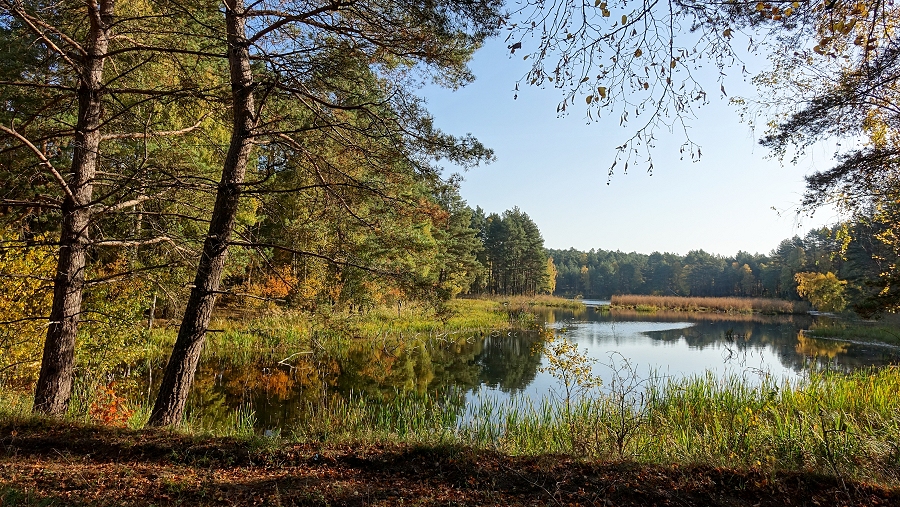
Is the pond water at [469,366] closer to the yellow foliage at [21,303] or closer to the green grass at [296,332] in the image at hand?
the green grass at [296,332]

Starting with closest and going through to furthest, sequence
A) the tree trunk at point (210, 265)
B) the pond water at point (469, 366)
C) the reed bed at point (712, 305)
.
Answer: the tree trunk at point (210, 265) → the pond water at point (469, 366) → the reed bed at point (712, 305)

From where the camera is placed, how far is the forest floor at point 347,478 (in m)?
2.80

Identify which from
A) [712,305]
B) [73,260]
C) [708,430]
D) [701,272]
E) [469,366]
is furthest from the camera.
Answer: [701,272]

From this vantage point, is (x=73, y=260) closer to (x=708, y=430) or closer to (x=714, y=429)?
(x=708, y=430)

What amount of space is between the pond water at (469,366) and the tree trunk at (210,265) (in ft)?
5.56

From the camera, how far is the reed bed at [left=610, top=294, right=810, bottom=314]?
3962 centimetres

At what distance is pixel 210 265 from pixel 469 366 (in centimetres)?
1015

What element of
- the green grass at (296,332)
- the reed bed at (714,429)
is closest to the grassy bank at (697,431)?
the reed bed at (714,429)

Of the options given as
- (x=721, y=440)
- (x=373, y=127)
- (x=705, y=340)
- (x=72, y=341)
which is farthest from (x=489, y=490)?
(x=705, y=340)

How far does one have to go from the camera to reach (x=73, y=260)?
16.0 feet

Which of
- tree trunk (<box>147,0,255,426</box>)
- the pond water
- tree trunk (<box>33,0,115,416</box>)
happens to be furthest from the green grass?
tree trunk (<box>33,0,115,416</box>)

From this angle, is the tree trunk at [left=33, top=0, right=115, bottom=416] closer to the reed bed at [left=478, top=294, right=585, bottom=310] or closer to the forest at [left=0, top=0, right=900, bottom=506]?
the forest at [left=0, top=0, right=900, bottom=506]

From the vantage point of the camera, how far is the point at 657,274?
87.5 metres

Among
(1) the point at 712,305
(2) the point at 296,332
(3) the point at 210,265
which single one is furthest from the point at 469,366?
(1) the point at 712,305
